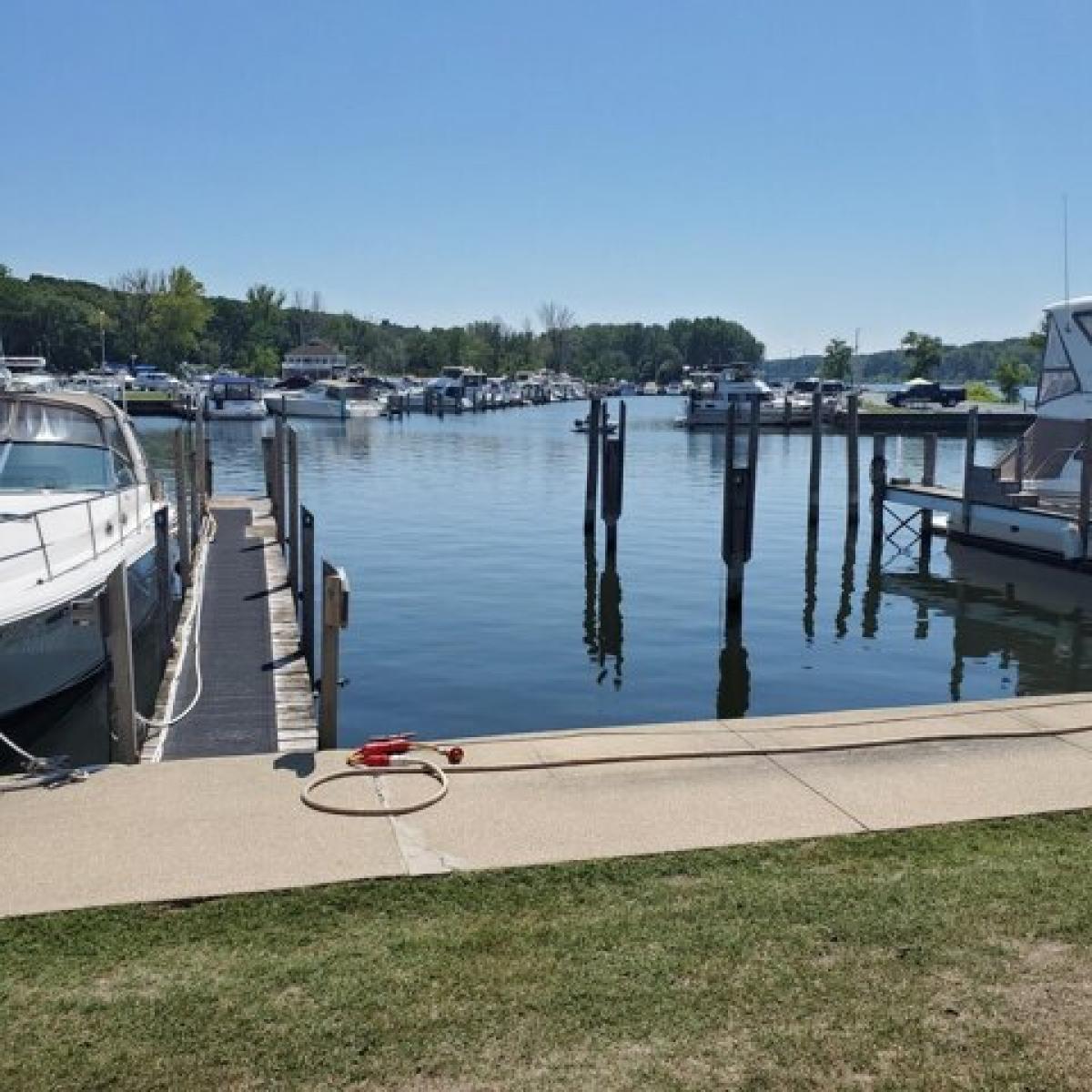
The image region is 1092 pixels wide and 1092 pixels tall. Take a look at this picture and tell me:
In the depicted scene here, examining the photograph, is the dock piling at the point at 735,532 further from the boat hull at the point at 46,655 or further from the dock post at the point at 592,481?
the boat hull at the point at 46,655

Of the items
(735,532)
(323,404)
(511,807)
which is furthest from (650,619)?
(323,404)

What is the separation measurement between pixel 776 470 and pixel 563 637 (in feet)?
108

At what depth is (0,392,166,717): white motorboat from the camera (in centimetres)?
1057

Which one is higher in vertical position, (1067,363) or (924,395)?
(1067,363)

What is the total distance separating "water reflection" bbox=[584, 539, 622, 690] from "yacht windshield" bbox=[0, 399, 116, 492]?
6.99 meters

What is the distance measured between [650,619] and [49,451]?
30.9 feet

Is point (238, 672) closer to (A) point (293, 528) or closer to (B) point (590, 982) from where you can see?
(A) point (293, 528)

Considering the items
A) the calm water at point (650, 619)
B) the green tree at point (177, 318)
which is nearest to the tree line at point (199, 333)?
the green tree at point (177, 318)

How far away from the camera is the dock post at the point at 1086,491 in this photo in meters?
19.7

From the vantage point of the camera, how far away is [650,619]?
19.2m

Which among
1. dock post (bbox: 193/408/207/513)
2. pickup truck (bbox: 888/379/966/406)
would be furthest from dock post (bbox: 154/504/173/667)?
pickup truck (bbox: 888/379/966/406)

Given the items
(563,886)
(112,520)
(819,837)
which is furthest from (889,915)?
(112,520)

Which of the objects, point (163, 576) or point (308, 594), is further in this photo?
point (308, 594)

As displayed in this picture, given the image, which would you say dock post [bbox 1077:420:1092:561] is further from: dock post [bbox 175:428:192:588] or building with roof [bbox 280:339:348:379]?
building with roof [bbox 280:339:348:379]
